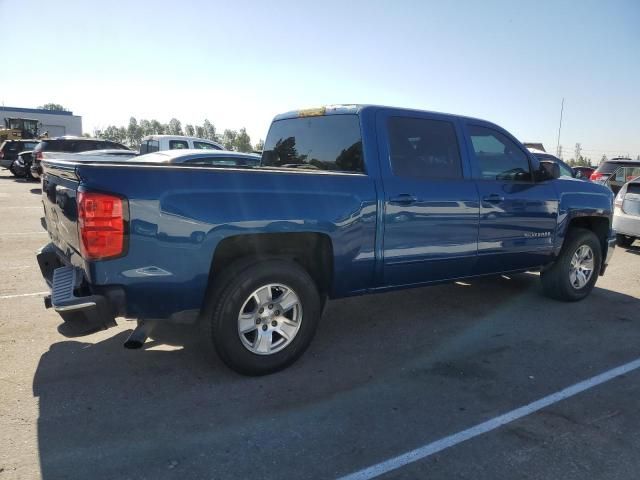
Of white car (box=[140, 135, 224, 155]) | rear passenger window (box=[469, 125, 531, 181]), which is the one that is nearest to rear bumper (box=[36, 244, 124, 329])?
rear passenger window (box=[469, 125, 531, 181])

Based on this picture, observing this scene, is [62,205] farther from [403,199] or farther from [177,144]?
[177,144]

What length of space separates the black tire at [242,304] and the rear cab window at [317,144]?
1085 mm

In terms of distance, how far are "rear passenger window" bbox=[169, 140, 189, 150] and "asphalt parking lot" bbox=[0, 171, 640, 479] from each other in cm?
900

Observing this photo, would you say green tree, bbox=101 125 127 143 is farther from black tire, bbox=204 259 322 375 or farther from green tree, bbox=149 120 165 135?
black tire, bbox=204 259 322 375

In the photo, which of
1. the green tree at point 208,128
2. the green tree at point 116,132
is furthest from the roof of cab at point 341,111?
the green tree at point 116,132

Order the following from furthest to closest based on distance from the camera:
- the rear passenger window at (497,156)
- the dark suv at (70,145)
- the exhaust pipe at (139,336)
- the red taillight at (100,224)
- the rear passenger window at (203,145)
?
Result: the dark suv at (70,145) < the rear passenger window at (203,145) < the rear passenger window at (497,156) < the exhaust pipe at (139,336) < the red taillight at (100,224)

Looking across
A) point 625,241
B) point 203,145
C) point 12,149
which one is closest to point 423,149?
point 625,241

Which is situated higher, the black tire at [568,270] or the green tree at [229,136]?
the green tree at [229,136]

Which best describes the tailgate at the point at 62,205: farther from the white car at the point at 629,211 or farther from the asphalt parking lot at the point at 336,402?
the white car at the point at 629,211

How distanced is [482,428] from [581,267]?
3617mm

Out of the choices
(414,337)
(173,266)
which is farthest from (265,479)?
(414,337)

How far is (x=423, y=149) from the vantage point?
4.40m

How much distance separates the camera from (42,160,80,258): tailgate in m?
3.15

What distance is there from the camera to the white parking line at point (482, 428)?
2600 millimetres
